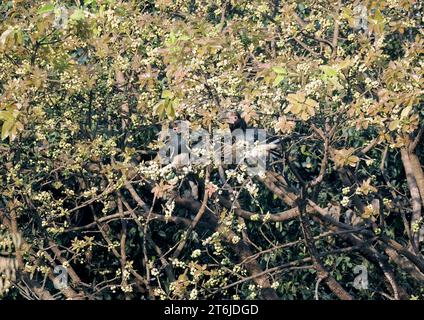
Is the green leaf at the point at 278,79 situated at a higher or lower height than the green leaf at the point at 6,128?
higher

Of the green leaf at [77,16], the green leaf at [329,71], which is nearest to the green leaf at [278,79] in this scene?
the green leaf at [329,71]

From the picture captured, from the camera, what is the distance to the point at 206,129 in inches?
265

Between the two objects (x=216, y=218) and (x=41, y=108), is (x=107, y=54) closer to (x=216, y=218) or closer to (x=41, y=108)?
(x=41, y=108)

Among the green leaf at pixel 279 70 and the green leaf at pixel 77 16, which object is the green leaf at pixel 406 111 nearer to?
the green leaf at pixel 279 70

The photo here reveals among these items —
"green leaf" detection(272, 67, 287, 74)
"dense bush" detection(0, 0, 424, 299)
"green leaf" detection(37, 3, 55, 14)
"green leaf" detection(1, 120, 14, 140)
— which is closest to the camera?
"green leaf" detection(1, 120, 14, 140)

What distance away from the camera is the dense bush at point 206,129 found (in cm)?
639

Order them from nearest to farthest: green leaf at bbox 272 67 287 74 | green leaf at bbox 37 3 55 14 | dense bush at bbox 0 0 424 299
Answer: green leaf at bbox 272 67 287 74
green leaf at bbox 37 3 55 14
dense bush at bbox 0 0 424 299

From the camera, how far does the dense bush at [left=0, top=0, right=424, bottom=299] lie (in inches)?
252

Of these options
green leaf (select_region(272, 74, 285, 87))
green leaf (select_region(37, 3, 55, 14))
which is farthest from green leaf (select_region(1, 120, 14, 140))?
green leaf (select_region(272, 74, 285, 87))

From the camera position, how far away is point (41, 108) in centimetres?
669

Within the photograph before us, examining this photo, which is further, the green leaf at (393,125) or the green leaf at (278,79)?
the green leaf at (393,125)

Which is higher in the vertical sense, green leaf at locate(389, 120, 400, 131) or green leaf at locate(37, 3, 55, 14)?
green leaf at locate(37, 3, 55, 14)

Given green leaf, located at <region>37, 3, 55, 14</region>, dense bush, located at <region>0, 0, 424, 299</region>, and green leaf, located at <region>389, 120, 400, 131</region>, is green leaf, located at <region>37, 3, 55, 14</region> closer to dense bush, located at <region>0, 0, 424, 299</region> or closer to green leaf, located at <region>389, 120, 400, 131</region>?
dense bush, located at <region>0, 0, 424, 299</region>
